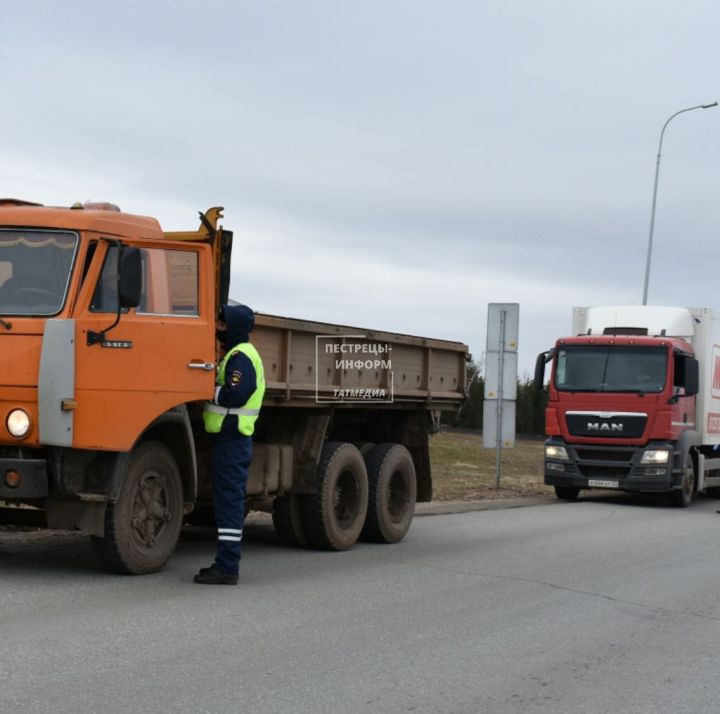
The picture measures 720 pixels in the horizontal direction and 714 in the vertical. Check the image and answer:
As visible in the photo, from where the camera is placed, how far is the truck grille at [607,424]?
20.3 meters

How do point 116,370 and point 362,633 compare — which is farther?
point 116,370

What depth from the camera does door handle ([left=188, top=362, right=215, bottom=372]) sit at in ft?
29.8

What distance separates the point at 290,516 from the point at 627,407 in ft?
33.2

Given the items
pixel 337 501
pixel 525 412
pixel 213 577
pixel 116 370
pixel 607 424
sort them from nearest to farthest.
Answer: pixel 116 370, pixel 213 577, pixel 337 501, pixel 607 424, pixel 525 412

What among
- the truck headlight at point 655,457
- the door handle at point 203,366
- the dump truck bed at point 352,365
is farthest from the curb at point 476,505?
the door handle at point 203,366

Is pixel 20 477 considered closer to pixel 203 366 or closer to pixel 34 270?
pixel 34 270

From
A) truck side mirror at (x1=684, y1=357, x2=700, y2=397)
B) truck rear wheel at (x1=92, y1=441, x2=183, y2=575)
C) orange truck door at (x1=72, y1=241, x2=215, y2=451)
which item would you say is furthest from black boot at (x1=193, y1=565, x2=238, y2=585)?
truck side mirror at (x1=684, y1=357, x2=700, y2=397)

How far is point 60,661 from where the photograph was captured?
6277 mm

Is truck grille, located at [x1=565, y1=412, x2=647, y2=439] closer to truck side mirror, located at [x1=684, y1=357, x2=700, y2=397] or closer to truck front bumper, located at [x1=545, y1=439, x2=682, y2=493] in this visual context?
truck front bumper, located at [x1=545, y1=439, x2=682, y2=493]

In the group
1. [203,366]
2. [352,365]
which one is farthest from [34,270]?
[352,365]

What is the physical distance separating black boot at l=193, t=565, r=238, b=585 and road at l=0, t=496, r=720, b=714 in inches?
4.3

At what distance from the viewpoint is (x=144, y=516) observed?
29.7 ft

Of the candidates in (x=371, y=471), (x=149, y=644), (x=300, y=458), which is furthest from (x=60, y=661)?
(x=371, y=471)

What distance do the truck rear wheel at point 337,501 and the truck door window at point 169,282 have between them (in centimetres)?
279
